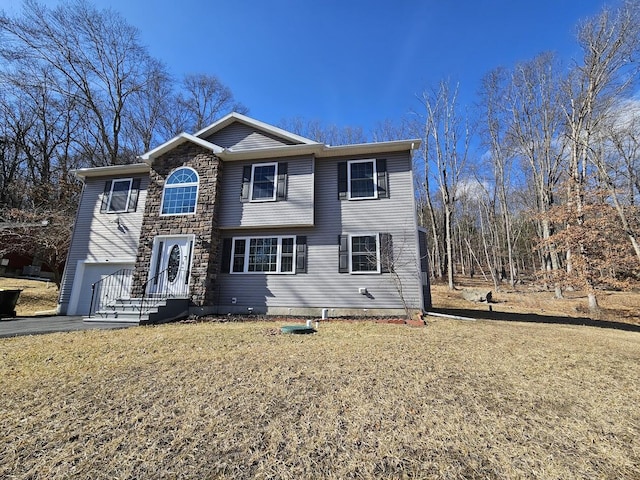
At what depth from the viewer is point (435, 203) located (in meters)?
31.4

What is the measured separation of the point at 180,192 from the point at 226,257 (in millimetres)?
3013

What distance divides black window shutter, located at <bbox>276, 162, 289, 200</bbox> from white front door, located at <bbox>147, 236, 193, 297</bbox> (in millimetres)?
3513

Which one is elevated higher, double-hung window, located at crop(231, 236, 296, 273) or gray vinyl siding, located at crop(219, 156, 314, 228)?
gray vinyl siding, located at crop(219, 156, 314, 228)

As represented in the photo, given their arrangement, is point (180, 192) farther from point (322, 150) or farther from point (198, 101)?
point (198, 101)

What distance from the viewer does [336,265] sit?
9734 millimetres

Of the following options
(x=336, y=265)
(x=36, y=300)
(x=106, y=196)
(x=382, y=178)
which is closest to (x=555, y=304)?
(x=382, y=178)

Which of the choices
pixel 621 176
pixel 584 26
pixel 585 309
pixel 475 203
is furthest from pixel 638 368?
pixel 475 203

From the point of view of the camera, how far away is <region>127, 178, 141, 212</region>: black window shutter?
11500 millimetres

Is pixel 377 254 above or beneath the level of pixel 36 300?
above

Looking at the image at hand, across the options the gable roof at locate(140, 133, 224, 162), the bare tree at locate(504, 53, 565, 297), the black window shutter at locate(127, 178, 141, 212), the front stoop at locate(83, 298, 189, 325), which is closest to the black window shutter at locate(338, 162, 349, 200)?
the gable roof at locate(140, 133, 224, 162)

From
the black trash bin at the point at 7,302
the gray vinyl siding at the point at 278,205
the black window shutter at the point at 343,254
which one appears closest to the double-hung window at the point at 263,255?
Result: the gray vinyl siding at the point at 278,205

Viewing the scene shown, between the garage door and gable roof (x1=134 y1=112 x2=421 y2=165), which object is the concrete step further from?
gable roof (x1=134 y1=112 x2=421 y2=165)

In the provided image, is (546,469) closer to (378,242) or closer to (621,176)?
(378,242)

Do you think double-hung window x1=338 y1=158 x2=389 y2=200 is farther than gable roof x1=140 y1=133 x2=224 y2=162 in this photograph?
No
